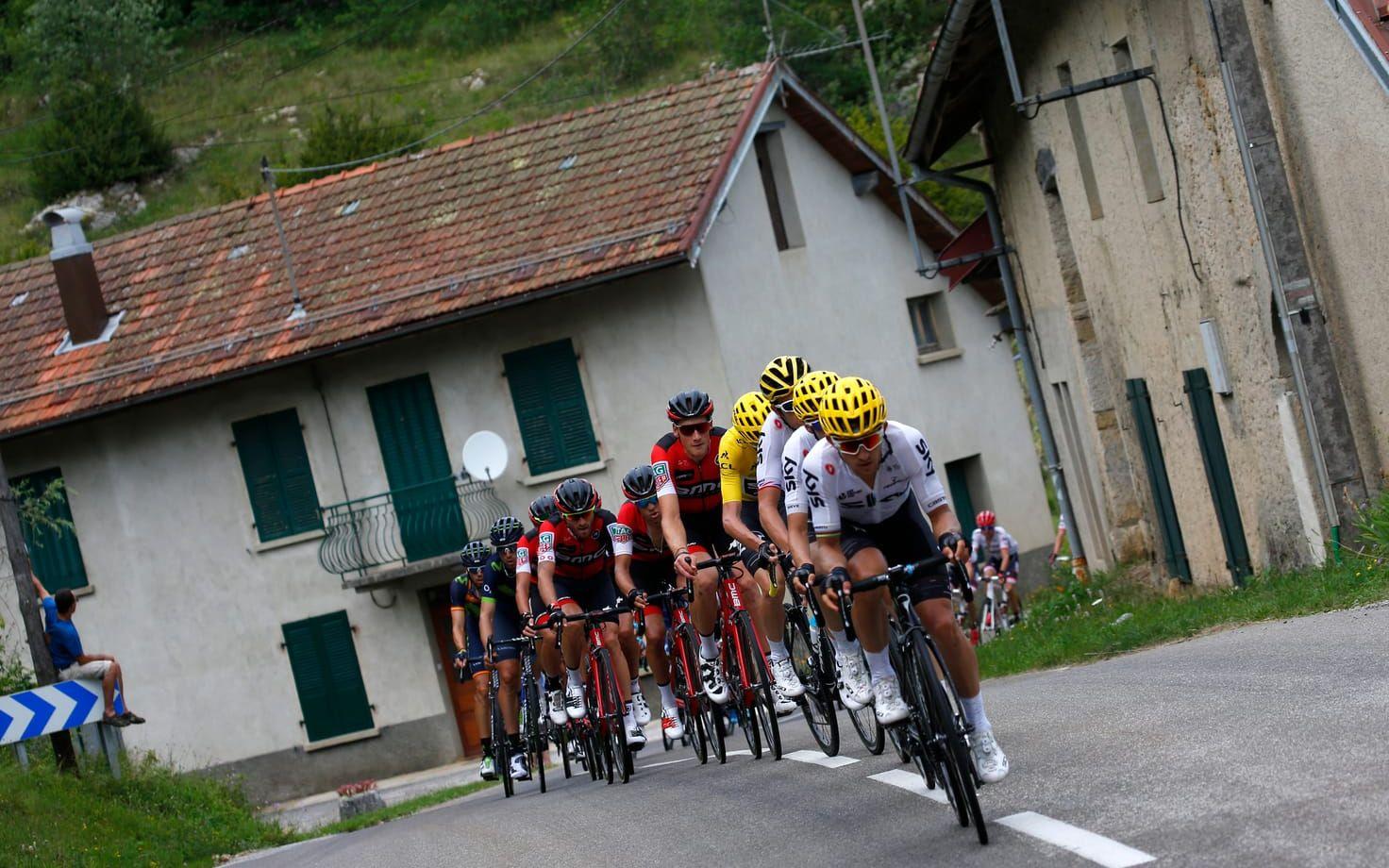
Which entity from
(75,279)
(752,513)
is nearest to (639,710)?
(752,513)

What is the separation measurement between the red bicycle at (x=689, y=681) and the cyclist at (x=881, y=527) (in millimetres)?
3950

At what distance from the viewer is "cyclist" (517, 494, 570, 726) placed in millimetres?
14166

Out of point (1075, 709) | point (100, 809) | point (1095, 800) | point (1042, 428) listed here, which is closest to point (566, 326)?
point (1042, 428)

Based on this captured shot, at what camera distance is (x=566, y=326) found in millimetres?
30000

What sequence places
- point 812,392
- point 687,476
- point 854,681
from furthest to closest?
point 687,476 → point 854,681 → point 812,392

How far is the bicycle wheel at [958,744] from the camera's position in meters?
7.34

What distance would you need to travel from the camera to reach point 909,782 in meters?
9.17

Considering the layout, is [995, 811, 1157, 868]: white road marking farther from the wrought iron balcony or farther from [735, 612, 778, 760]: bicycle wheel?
the wrought iron balcony

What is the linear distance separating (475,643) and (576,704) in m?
4.67

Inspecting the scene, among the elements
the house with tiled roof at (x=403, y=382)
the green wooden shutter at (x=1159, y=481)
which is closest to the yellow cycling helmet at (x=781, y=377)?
the green wooden shutter at (x=1159, y=481)

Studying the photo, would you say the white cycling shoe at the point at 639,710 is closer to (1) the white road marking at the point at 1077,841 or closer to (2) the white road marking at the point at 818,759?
(2) the white road marking at the point at 818,759

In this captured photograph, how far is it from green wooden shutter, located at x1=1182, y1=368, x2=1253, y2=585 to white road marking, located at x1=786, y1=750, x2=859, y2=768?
803 centimetres

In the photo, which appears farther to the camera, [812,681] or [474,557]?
[474,557]

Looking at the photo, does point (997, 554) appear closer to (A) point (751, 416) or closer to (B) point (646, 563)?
(B) point (646, 563)
